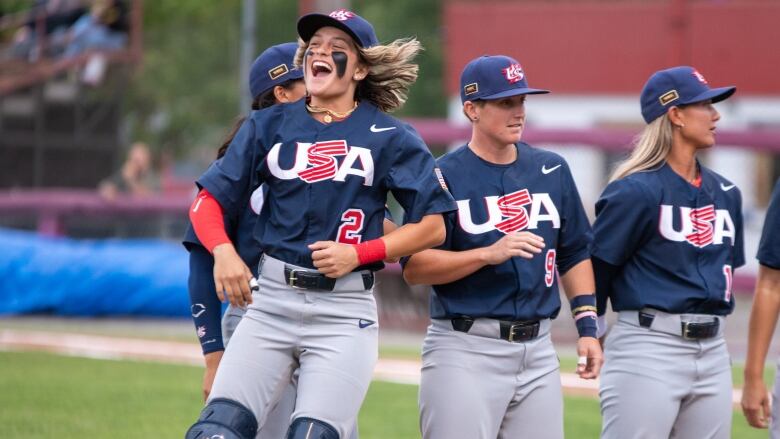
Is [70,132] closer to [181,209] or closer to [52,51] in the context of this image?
[52,51]

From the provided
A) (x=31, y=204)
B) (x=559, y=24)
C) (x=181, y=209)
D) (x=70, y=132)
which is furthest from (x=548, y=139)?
(x=70, y=132)

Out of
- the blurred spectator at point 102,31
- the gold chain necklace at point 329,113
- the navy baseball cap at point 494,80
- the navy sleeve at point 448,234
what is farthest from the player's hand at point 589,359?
the blurred spectator at point 102,31

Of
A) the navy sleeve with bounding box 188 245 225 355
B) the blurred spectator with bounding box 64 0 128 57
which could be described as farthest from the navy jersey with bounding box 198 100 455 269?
the blurred spectator with bounding box 64 0 128 57

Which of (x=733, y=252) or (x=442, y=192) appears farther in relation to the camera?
(x=733, y=252)

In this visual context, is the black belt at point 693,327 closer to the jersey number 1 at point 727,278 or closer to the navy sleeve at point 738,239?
the jersey number 1 at point 727,278

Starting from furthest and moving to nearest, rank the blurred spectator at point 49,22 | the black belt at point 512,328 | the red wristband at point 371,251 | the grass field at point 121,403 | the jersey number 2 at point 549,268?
the blurred spectator at point 49,22, the grass field at point 121,403, the jersey number 2 at point 549,268, the black belt at point 512,328, the red wristband at point 371,251

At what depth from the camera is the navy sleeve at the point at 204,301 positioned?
18.9ft

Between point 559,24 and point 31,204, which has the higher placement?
point 559,24

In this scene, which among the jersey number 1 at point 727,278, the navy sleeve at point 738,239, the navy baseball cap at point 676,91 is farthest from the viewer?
the navy sleeve at point 738,239

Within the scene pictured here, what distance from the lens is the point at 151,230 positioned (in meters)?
19.3

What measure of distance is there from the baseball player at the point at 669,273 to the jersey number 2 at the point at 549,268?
37 centimetres

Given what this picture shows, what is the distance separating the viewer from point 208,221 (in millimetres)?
5105

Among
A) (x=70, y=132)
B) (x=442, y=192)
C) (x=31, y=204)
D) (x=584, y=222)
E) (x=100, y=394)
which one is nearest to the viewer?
(x=442, y=192)

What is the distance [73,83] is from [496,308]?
880 inches
